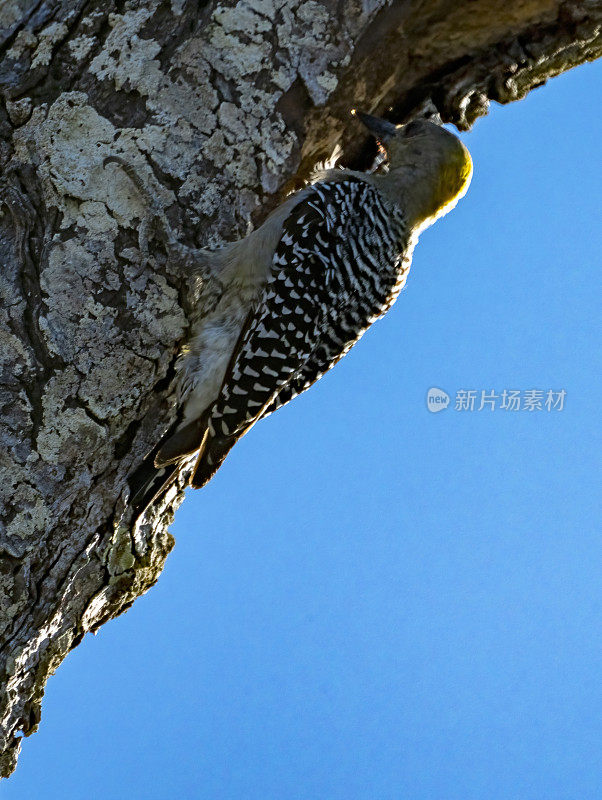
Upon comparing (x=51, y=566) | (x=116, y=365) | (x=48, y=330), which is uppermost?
(x=48, y=330)

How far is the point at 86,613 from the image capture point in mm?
2297

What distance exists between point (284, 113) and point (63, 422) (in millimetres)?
1021

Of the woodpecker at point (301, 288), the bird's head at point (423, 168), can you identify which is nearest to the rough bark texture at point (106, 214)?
the woodpecker at point (301, 288)

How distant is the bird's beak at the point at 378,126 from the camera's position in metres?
Answer: 2.54

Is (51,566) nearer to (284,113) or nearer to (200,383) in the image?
(200,383)

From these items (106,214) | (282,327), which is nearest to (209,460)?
(282,327)

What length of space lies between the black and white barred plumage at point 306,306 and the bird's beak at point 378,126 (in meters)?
0.16

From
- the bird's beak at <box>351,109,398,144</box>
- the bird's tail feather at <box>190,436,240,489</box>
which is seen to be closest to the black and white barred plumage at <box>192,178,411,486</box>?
the bird's tail feather at <box>190,436,240,489</box>

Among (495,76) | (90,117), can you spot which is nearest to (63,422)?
(90,117)

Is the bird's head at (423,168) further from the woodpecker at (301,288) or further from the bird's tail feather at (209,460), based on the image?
the bird's tail feather at (209,460)

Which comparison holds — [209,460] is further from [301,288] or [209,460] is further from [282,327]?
[301,288]

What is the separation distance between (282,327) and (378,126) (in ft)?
2.40

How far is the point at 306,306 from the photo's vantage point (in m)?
2.47

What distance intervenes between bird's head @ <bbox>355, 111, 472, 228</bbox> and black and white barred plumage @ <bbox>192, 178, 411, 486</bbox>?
16cm
